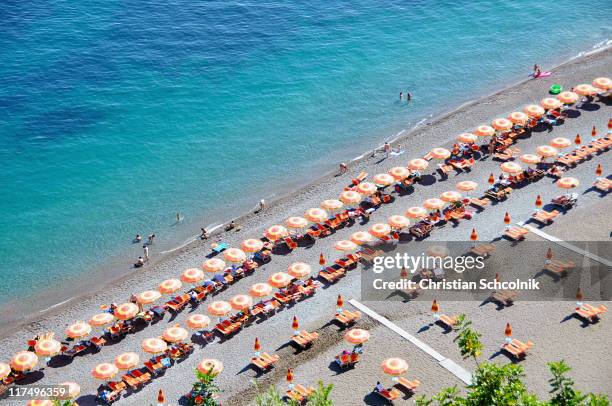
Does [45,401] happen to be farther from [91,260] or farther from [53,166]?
[53,166]

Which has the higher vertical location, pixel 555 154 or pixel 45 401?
pixel 555 154

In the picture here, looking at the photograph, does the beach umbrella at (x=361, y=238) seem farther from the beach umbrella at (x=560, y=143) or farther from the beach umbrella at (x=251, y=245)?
the beach umbrella at (x=560, y=143)

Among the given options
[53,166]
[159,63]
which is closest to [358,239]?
[53,166]

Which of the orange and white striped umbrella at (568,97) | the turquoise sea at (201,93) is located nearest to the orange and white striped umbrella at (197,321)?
the turquoise sea at (201,93)

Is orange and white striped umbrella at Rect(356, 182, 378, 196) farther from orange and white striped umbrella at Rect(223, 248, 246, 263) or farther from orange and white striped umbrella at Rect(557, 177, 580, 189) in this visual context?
orange and white striped umbrella at Rect(557, 177, 580, 189)

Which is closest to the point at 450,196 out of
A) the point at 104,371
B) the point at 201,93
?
the point at 104,371

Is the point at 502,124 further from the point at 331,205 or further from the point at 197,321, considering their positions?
the point at 197,321
